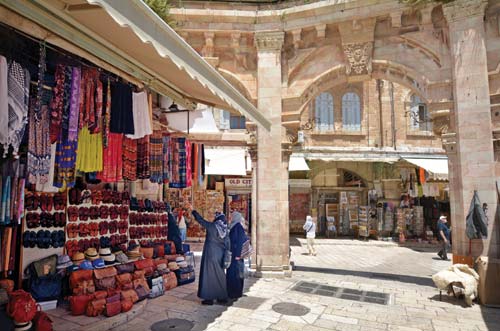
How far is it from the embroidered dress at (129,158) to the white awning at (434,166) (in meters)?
13.5

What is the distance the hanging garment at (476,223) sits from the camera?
21.9ft

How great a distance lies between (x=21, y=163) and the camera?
4465mm

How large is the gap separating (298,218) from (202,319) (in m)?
13.3

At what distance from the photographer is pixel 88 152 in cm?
448

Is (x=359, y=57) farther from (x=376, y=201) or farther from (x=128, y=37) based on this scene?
(x=376, y=201)

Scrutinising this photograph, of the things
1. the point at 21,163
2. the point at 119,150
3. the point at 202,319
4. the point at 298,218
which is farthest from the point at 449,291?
the point at 298,218

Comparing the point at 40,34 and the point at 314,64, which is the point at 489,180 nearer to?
the point at 314,64

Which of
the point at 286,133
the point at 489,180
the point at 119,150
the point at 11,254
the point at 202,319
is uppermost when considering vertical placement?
the point at 286,133

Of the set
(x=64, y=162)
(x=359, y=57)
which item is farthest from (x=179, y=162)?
(x=359, y=57)

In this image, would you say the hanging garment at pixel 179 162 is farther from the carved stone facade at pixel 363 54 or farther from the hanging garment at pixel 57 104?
the hanging garment at pixel 57 104

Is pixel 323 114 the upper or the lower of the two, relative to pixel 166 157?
upper

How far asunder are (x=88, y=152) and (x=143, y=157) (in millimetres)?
1432

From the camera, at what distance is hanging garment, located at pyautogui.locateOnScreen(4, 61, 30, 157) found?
10.8ft

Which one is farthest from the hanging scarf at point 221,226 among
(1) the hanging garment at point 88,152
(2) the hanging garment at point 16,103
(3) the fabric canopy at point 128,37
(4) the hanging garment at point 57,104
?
(2) the hanging garment at point 16,103
